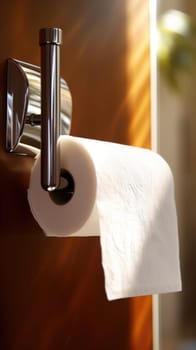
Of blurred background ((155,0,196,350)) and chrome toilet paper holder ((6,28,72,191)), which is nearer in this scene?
Answer: chrome toilet paper holder ((6,28,72,191))

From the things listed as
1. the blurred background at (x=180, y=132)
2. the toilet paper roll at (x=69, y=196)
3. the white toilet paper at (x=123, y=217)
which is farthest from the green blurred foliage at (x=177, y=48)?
the toilet paper roll at (x=69, y=196)

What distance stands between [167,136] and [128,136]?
136 mm

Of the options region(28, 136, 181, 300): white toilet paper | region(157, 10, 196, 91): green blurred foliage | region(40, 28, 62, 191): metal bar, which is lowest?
region(28, 136, 181, 300): white toilet paper

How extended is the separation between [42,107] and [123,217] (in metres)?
0.15

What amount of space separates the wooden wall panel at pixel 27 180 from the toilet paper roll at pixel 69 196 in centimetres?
5

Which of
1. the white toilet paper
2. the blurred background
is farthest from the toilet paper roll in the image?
the blurred background

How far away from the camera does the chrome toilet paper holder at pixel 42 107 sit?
70cm

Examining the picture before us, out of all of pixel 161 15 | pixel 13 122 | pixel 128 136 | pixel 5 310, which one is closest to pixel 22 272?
pixel 5 310

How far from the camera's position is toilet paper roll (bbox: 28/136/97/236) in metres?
0.71

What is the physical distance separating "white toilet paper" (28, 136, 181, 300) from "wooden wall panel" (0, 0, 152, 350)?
7 centimetres

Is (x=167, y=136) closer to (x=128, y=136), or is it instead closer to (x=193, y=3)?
(x=128, y=136)

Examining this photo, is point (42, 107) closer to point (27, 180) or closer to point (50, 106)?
point (50, 106)

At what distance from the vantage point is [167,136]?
115 centimetres

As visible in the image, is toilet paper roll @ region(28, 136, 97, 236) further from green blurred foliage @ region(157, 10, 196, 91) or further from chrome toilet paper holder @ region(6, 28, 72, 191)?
green blurred foliage @ region(157, 10, 196, 91)
